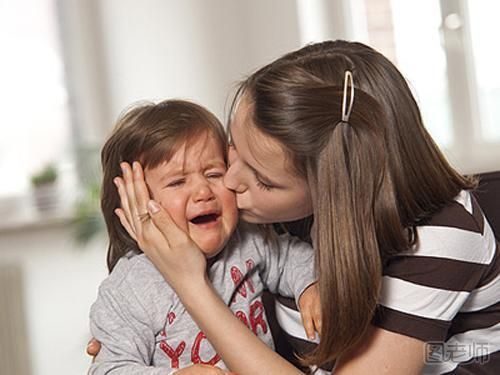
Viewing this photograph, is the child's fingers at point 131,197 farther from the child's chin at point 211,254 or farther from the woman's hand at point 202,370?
the woman's hand at point 202,370

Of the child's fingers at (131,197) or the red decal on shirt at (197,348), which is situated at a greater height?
the child's fingers at (131,197)

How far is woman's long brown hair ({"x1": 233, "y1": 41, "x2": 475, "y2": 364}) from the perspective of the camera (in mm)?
1370

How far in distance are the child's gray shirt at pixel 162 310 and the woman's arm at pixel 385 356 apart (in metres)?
0.22

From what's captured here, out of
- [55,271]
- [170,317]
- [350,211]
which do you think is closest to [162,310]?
[170,317]

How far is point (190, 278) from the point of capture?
1441mm

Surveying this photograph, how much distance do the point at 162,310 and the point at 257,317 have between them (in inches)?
7.7

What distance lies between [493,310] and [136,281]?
59cm

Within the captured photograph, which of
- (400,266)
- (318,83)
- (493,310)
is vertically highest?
(318,83)

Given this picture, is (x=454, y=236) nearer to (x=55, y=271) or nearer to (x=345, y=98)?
(x=345, y=98)

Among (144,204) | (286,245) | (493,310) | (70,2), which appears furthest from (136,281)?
(70,2)

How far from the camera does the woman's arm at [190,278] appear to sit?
4.57 feet

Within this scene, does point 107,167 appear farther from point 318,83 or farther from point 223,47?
point 223,47

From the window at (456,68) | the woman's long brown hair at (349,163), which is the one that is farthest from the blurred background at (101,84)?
the woman's long brown hair at (349,163)

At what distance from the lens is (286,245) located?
5.64 feet
